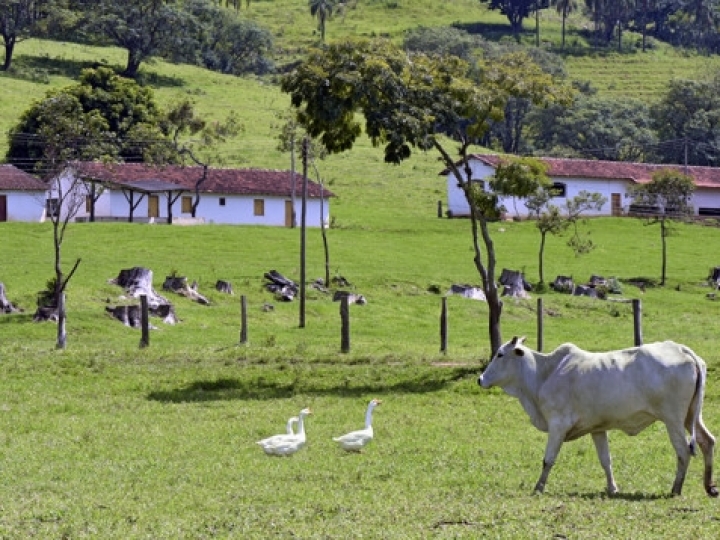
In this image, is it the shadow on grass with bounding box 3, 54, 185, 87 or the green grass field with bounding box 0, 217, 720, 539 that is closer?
the green grass field with bounding box 0, 217, 720, 539

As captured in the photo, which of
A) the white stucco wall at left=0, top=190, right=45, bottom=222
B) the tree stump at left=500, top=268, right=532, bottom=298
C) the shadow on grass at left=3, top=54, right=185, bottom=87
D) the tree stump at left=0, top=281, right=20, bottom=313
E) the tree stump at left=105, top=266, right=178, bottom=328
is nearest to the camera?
the tree stump at left=105, top=266, right=178, bottom=328

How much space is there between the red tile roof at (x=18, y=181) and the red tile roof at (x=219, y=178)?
11.1 feet

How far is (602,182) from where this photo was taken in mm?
96812

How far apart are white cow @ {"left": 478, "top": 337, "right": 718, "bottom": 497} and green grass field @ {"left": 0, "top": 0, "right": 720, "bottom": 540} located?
0.54 metres

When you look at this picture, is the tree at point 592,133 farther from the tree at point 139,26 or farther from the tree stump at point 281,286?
the tree stump at point 281,286

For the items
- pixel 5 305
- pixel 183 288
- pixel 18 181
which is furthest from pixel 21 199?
pixel 5 305

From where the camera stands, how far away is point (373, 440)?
22250 mm

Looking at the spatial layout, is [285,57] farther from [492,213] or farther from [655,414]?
[655,414]

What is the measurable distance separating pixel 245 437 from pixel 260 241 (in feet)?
153

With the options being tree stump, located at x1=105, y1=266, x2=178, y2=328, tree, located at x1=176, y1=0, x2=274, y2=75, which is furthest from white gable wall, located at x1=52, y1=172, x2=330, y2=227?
tree, located at x1=176, y1=0, x2=274, y2=75

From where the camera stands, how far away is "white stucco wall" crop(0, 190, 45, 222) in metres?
80.6

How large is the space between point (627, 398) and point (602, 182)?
265 feet

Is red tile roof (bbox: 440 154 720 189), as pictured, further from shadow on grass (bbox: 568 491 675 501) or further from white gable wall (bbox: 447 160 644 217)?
shadow on grass (bbox: 568 491 675 501)

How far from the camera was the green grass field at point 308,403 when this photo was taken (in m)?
15.7
